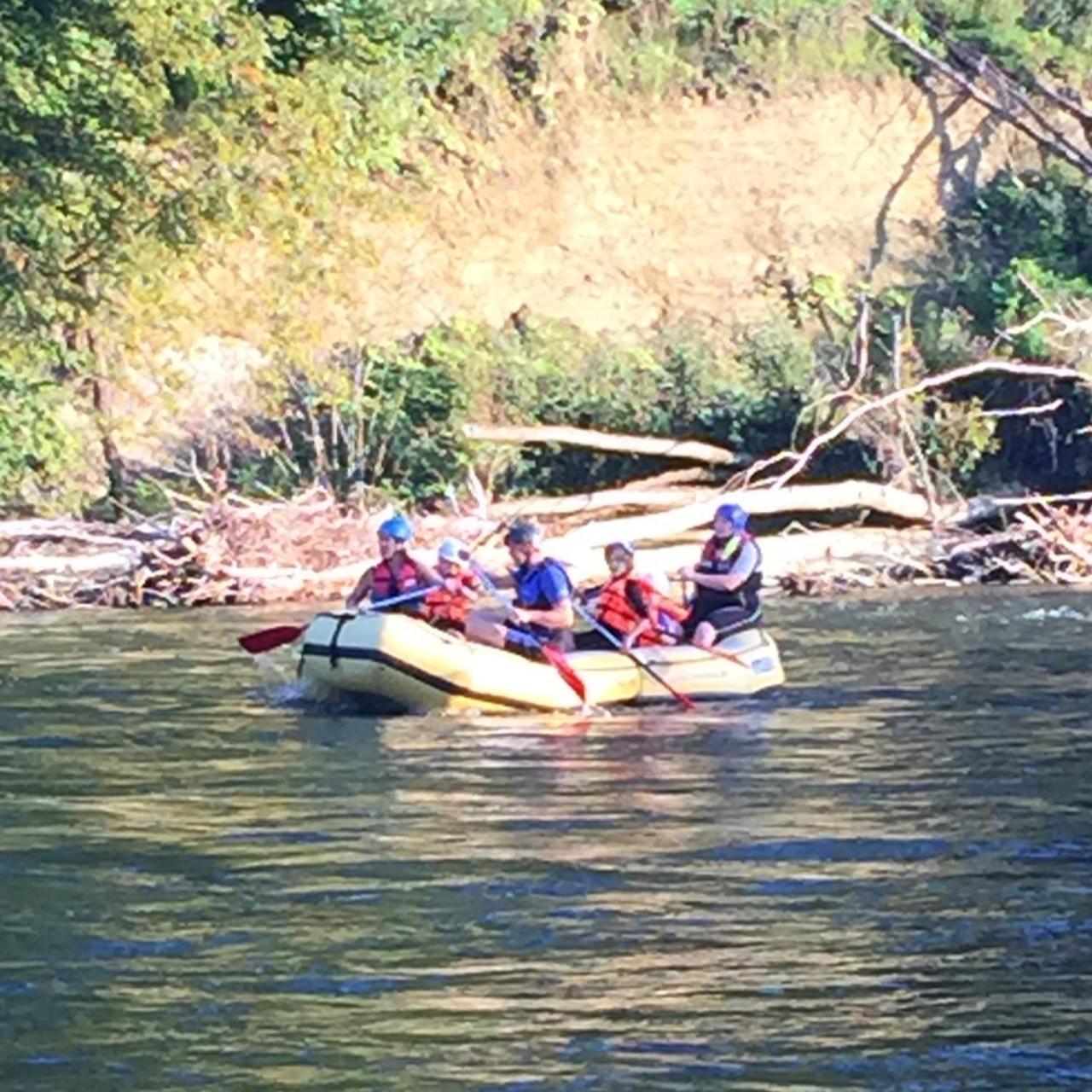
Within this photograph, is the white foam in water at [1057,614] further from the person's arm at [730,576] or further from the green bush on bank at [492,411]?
the green bush on bank at [492,411]

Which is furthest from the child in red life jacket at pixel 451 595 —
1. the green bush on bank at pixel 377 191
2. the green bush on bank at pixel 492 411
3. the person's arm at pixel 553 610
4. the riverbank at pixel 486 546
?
the green bush on bank at pixel 492 411

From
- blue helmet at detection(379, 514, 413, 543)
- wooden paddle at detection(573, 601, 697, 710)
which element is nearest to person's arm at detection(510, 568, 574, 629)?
wooden paddle at detection(573, 601, 697, 710)

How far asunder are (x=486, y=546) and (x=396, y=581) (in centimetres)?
674

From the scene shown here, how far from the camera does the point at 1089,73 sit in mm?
33812

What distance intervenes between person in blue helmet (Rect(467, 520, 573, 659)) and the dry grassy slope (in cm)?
1635

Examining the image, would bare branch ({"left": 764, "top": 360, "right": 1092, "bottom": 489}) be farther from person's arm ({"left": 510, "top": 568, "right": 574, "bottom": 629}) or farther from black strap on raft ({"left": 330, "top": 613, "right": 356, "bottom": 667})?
black strap on raft ({"left": 330, "top": 613, "right": 356, "bottom": 667})

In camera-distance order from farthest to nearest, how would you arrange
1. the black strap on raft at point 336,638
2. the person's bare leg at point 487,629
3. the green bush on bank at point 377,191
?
1. the green bush on bank at point 377,191
2. the person's bare leg at point 487,629
3. the black strap on raft at point 336,638

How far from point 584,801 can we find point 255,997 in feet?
13.6

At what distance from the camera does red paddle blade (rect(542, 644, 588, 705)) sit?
1631cm

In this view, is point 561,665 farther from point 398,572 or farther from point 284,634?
point 284,634

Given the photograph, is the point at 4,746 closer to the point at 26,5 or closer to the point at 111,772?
the point at 111,772

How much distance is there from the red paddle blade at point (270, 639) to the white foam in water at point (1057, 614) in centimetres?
676

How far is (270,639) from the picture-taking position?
17.1 m

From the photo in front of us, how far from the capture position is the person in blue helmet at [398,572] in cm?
1716
